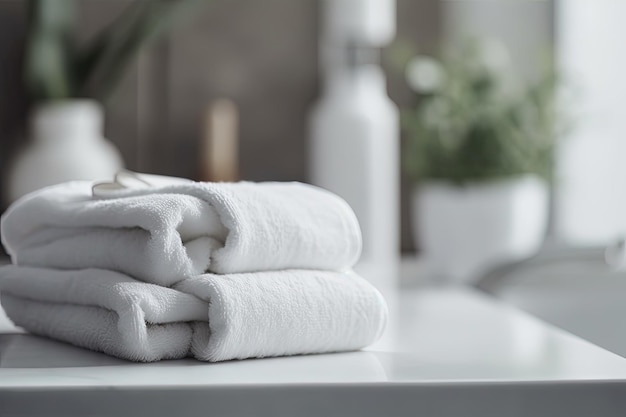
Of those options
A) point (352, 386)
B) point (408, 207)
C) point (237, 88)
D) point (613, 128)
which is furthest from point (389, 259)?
point (352, 386)

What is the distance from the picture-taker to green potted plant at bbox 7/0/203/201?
1.47m

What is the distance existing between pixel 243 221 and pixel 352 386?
0.13 m

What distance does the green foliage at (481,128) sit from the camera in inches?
55.3

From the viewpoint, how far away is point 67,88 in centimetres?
154

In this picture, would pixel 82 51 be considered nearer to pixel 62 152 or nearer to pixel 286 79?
pixel 62 152

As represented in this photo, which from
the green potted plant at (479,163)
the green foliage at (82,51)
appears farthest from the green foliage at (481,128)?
the green foliage at (82,51)

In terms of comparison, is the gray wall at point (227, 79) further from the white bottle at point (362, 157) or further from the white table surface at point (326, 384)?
the white table surface at point (326, 384)

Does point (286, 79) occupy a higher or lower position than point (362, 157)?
higher

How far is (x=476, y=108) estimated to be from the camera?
1449 mm

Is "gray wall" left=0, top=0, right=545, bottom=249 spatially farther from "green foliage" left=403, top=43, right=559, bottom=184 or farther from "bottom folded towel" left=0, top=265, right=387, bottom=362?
"bottom folded towel" left=0, top=265, right=387, bottom=362

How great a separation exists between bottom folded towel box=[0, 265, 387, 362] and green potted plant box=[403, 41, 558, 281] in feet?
2.33

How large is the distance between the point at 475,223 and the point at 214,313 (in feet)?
2.86

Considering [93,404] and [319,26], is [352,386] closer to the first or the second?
[93,404]

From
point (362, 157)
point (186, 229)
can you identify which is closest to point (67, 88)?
point (362, 157)
